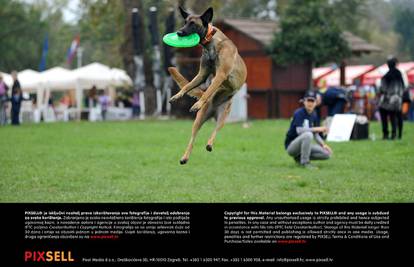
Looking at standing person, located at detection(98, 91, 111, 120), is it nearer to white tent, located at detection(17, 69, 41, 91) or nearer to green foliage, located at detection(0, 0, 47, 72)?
white tent, located at detection(17, 69, 41, 91)

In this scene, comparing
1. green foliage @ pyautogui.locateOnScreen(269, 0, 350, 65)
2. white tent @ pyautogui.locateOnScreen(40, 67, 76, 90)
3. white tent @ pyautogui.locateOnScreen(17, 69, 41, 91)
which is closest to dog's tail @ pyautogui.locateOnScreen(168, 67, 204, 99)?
green foliage @ pyautogui.locateOnScreen(269, 0, 350, 65)

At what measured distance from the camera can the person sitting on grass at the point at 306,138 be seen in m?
18.6

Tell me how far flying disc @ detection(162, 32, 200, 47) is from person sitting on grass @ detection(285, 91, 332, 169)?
6801mm

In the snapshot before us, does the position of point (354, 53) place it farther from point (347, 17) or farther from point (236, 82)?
point (236, 82)

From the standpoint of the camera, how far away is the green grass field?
1470 centimetres

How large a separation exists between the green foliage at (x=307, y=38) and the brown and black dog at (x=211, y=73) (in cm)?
2686

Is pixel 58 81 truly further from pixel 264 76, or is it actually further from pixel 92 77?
pixel 264 76

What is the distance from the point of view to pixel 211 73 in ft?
42.9

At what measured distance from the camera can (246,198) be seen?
561 inches

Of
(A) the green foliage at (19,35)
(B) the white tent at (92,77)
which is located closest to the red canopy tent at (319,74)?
(B) the white tent at (92,77)

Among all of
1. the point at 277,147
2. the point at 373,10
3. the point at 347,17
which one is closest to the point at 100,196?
the point at 277,147
